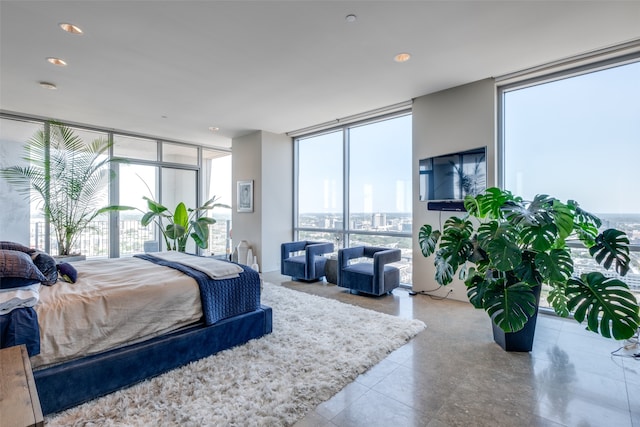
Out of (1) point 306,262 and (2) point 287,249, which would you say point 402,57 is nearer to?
(1) point 306,262

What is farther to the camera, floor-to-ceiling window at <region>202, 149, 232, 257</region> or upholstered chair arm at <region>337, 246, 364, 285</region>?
floor-to-ceiling window at <region>202, 149, 232, 257</region>

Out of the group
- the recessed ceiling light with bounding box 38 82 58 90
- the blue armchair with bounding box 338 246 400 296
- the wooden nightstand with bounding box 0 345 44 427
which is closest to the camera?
the wooden nightstand with bounding box 0 345 44 427

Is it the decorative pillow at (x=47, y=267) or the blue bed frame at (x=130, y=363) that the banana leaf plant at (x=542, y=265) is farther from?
the decorative pillow at (x=47, y=267)

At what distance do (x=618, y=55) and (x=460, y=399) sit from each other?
3.77 meters

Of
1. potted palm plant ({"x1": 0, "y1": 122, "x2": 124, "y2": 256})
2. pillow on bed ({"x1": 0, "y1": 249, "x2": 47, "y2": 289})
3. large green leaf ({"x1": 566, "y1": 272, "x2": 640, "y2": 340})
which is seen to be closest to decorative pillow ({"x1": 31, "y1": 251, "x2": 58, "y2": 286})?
pillow on bed ({"x1": 0, "y1": 249, "x2": 47, "y2": 289})

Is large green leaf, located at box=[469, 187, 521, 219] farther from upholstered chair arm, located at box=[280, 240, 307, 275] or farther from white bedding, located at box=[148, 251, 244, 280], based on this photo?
upholstered chair arm, located at box=[280, 240, 307, 275]

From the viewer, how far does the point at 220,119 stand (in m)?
5.36

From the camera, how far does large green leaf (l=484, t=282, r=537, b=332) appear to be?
235 centimetres

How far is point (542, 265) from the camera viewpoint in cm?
232

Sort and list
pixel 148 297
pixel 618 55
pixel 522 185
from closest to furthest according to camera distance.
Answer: pixel 148 297 → pixel 618 55 → pixel 522 185

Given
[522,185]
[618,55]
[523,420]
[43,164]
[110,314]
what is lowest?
[523,420]

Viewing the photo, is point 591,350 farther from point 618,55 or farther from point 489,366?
point 618,55

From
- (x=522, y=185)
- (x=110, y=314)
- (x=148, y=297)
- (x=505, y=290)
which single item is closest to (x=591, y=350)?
(x=505, y=290)

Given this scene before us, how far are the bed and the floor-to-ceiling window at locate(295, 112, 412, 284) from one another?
2.75 m
